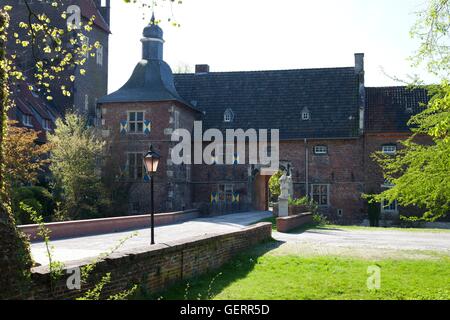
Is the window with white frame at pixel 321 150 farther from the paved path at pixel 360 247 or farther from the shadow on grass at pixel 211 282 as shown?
the shadow on grass at pixel 211 282

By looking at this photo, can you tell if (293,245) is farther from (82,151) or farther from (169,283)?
(82,151)

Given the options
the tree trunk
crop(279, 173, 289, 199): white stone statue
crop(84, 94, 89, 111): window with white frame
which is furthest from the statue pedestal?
crop(84, 94, 89, 111): window with white frame

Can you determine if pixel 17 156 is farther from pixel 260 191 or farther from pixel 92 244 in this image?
pixel 260 191

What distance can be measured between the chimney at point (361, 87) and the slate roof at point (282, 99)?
428 millimetres

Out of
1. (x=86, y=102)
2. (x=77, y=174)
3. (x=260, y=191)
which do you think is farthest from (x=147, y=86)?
(x=86, y=102)

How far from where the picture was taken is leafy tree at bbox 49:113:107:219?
82.5 ft

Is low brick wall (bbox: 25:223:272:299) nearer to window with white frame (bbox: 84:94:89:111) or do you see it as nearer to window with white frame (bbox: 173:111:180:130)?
window with white frame (bbox: 173:111:180:130)

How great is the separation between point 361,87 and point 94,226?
19746 mm

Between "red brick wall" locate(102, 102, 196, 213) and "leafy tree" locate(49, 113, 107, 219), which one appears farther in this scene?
"red brick wall" locate(102, 102, 196, 213)

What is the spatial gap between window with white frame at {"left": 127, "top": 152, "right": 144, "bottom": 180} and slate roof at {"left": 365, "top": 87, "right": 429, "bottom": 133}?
12.7m

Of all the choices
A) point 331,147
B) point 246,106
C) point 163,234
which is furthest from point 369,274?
point 246,106

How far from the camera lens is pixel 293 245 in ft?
50.3

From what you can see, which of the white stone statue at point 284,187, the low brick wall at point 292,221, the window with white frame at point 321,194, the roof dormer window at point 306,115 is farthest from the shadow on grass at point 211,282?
the roof dormer window at point 306,115

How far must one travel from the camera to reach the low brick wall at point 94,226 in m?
16.0
